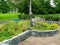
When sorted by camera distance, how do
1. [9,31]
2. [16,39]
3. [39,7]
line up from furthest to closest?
1. [39,7]
2. [9,31]
3. [16,39]

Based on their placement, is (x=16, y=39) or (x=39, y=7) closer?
(x=16, y=39)

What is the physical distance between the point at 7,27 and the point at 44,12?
81.7 ft

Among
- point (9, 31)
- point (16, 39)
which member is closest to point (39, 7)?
point (9, 31)

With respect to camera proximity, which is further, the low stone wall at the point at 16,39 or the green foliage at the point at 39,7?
the green foliage at the point at 39,7

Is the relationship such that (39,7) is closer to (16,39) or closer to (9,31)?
(9,31)

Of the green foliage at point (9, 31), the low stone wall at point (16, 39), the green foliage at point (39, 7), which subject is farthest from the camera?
the green foliage at point (39, 7)

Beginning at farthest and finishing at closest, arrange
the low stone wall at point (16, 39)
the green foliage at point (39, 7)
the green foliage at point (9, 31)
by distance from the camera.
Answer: the green foliage at point (39, 7) < the green foliage at point (9, 31) < the low stone wall at point (16, 39)

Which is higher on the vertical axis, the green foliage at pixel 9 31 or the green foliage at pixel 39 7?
the green foliage at pixel 9 31

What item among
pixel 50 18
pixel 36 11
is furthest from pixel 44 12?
pixel 50 18

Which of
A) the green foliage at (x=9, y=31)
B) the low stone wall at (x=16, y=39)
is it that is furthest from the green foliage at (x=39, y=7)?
the low stone wall at (x=16, y=39)

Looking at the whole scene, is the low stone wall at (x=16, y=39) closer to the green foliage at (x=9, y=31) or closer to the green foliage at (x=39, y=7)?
the green foliage at (x=9, y=31)

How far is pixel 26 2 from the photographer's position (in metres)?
38.4

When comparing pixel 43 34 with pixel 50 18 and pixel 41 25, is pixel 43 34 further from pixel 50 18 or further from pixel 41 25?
pixel 50 18

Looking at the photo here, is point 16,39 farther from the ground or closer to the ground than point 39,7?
farther from the ground
